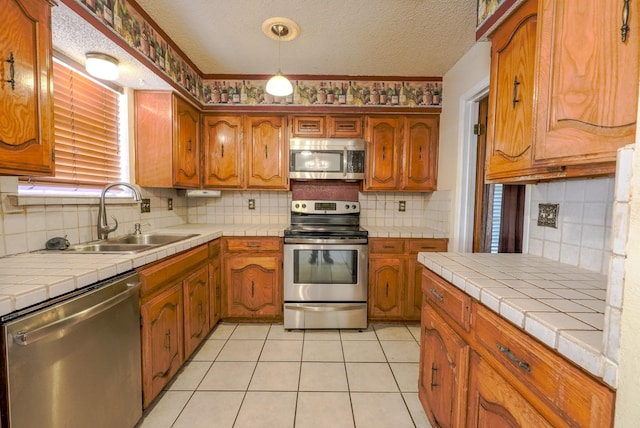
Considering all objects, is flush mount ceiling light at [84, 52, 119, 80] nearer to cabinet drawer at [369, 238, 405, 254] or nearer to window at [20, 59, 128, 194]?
window at [20, 59, 128, 194]

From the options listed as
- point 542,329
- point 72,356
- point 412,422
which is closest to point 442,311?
point 542,329

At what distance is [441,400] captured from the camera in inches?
49.4

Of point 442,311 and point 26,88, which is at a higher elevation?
point 26,88

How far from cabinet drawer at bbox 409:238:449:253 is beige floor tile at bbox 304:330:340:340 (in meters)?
0.98

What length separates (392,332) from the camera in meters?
2.48

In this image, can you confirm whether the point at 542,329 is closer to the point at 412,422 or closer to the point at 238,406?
the point at 412,422

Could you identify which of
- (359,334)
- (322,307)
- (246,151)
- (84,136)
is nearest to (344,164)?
(246,151)

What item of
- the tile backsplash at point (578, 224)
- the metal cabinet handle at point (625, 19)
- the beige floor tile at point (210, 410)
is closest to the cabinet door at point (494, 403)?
the tile backsplash at point (578, 224)

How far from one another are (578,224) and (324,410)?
1531 millimetres

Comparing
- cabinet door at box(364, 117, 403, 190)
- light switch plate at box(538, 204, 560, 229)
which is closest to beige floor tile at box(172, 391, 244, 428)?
light switch plate at box(538, 204, 560, 229)

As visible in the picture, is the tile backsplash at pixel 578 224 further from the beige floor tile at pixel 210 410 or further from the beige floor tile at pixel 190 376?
the beige floor tile at pixel 190 376

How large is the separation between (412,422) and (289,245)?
1484 mm

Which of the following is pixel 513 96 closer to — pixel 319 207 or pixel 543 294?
pixel 543 294

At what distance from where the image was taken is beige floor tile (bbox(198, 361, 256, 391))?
1.73m
